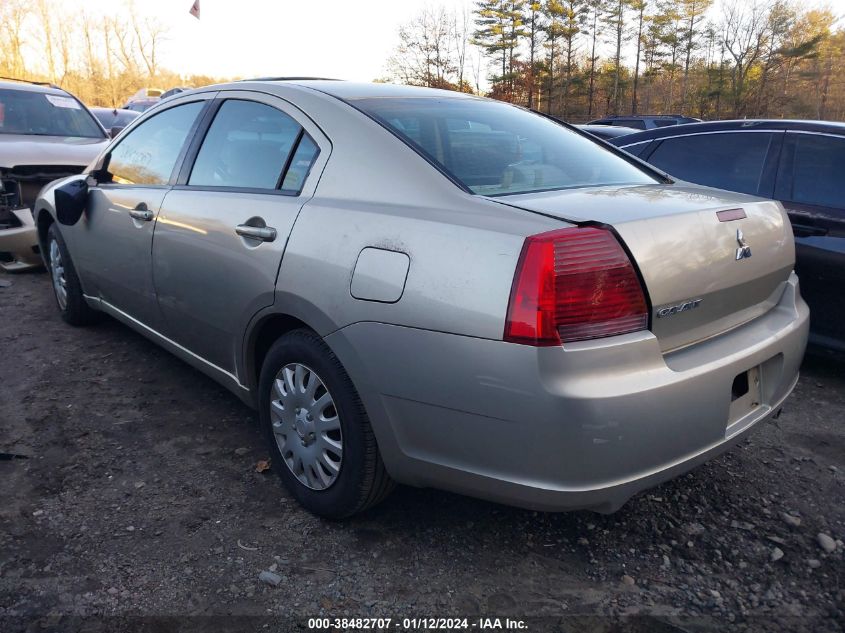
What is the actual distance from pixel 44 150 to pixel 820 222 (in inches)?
255

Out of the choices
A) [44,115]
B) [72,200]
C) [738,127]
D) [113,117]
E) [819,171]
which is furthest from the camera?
[113,117]

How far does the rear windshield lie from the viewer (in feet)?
7.60

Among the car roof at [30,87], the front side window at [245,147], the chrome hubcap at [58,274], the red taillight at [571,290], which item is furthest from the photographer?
the car roof at [30,87]

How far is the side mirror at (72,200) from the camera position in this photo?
3.96 m

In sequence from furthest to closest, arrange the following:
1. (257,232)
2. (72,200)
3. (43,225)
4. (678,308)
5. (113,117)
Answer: (113,117)
(43,225)
(72,200)
(257,232)
(678,308)

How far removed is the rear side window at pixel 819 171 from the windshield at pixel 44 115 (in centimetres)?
704

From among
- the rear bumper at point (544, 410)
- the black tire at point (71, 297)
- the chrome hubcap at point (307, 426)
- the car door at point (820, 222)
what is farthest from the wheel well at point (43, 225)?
the car door at point (820, 222)

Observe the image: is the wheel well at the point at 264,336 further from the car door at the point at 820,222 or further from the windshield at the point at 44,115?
the windshield at the point at 44,115

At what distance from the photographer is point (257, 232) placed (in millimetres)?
2518

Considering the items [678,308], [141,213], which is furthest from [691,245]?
[141,213]

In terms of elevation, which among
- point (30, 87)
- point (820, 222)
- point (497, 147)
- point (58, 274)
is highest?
point (30, 87)

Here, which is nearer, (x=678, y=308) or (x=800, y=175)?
(x=678, y=308)

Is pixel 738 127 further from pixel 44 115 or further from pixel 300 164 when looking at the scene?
pixel 44 115

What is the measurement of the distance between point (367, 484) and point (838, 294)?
288 centimetres
